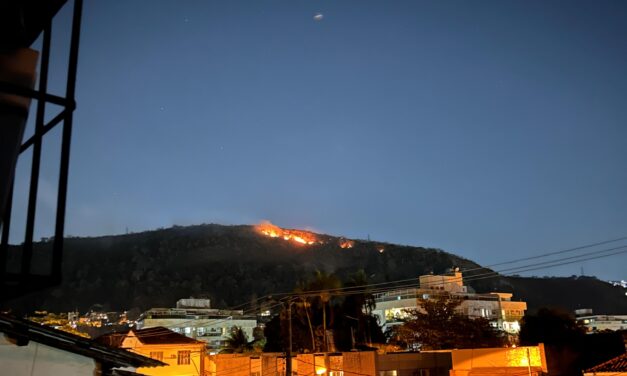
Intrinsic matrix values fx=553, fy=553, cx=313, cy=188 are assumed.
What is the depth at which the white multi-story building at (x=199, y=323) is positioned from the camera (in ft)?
260

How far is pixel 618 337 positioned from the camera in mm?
29906

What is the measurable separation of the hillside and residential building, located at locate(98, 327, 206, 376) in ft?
282

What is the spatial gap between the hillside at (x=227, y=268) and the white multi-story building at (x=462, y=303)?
5157 centimetres

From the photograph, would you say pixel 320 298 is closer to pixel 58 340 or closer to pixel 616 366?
pixel 616 366

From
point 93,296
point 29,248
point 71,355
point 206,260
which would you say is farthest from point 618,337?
point 206,260

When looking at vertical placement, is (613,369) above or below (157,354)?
below

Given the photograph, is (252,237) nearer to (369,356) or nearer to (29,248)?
(369,356)

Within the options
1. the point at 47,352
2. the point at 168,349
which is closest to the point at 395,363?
the point at 168,349

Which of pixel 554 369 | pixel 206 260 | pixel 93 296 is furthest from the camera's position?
pixel 206 260

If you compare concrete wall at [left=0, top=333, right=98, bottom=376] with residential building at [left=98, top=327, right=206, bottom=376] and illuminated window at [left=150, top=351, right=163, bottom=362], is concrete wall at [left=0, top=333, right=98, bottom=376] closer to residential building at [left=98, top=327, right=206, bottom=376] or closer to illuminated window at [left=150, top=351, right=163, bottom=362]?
residential building at [left=98, top=327, right=206, bottom=376]

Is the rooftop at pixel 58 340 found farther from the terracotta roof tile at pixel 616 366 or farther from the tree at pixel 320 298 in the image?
the tree at pixel 320 298

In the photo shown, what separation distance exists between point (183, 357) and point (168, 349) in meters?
1.32

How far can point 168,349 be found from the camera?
1576 inches

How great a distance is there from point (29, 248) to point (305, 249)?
617 ft
